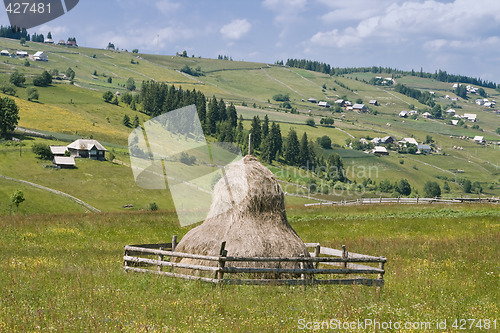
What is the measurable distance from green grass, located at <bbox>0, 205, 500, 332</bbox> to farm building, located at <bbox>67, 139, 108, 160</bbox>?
105 metres

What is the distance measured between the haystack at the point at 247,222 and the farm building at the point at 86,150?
11691 cm

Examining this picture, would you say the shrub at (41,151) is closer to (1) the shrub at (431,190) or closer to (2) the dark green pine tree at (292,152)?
(2) the dark green pine tree at (292,152)

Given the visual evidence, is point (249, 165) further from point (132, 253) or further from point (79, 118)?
point (79, 118)

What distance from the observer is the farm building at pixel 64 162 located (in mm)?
117938

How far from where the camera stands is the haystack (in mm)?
17922

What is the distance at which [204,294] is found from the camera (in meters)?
14.8

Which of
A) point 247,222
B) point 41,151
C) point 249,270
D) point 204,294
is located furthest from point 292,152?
point 204,294

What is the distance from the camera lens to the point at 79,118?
174250 millimetres

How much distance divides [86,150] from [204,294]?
401 feet

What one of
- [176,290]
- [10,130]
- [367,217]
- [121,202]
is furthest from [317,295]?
[10,130]

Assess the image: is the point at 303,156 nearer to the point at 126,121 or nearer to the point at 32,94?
the point at 126,121

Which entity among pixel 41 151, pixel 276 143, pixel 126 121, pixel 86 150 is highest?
pixel 126 121

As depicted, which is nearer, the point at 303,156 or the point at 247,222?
the point at 247,222

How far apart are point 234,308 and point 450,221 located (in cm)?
2832
